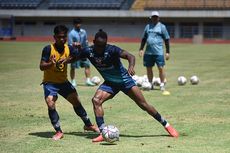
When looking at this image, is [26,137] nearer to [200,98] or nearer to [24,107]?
[24,107]

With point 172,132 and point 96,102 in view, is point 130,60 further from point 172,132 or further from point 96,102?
point 172,132

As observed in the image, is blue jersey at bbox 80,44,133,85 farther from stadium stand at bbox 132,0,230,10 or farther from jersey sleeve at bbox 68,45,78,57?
stadium stand at bbox 132,0,230,10

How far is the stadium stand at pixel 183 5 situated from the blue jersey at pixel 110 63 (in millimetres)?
60027

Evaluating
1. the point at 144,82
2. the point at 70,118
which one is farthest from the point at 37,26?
the point at 70,118

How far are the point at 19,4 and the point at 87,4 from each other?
929 cm

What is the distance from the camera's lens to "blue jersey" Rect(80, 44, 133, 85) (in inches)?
357

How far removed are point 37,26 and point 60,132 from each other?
223 ft

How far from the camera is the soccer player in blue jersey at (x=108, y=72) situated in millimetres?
9016

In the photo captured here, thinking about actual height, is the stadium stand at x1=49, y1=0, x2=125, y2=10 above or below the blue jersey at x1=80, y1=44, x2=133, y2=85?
below

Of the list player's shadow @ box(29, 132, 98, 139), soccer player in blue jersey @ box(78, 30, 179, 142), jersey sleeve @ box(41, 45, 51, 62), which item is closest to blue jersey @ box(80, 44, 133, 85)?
soccer player in blue jersey @ box(78, 30, 179, 142)

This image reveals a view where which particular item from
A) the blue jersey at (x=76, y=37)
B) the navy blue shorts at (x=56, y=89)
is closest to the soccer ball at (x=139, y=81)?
the blue jersey at (x=76, y=37)

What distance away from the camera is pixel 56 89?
31.5ft

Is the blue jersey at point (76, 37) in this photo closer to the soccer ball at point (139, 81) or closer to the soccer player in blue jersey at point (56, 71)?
the soccer ball at point (139, 81)

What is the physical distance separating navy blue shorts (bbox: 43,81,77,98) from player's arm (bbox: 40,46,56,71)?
38cm
